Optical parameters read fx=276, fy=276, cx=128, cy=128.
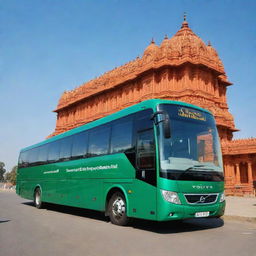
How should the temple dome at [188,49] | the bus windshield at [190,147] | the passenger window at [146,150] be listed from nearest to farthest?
the bus windshield at [190,147]
the passenger window at [146,150]
the temple dome at [188,49]

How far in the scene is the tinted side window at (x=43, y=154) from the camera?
12422mm

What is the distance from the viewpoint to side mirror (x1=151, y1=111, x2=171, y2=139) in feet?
19.9

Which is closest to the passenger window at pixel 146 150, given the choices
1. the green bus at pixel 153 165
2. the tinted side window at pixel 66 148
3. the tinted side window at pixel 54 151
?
the green bus at pixel 153 165

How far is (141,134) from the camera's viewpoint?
22.7 feet

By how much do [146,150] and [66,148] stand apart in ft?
16.4

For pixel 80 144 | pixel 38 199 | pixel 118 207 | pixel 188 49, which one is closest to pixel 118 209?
pixel 118 207

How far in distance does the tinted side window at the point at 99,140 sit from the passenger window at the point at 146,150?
5.42ft

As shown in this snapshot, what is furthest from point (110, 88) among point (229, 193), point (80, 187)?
point (80, 187)

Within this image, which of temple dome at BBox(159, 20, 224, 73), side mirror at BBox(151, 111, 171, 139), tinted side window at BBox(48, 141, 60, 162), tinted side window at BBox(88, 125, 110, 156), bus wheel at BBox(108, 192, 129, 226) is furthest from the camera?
temple dome at BBox(159, 20, 224, 73)

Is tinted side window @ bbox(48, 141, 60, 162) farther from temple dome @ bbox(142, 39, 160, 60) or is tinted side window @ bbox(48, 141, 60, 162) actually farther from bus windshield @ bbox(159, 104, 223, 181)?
temple dome @ bbox(142, 39, 160, 60)

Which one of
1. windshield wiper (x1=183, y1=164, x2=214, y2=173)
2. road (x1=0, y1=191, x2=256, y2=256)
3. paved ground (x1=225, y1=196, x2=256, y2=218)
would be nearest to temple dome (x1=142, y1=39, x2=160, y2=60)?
paved ground (x1=225, y1=196, x2=256, y2=218)

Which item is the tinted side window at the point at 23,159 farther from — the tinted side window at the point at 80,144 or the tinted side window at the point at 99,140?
the tinted side window at the point at 99,140

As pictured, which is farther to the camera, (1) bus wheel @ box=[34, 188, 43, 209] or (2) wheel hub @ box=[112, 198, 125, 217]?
(1) bus wheel @ box=[34, 188, 43, 209]

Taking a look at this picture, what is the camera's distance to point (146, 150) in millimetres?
6582
